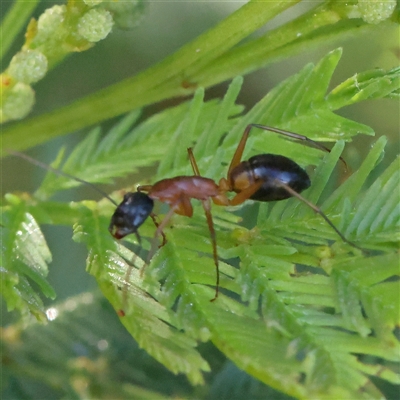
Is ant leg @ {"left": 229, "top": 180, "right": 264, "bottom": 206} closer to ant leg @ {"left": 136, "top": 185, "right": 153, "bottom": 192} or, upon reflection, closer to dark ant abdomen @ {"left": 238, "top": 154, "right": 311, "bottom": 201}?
dark ant abdomen @ {"left": 238, "top": 154, "right": 311, "bottom": 201}

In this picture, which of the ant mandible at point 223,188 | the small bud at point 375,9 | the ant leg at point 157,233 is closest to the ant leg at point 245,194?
the ant mandible at point 223,188

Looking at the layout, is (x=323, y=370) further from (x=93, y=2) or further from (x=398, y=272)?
(x=93, y=2)

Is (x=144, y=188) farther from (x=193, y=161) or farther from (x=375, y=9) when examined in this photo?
(x=375, y=9)

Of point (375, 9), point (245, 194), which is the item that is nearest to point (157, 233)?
point (245, 194)

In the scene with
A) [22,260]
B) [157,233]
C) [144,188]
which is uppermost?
[144,188]

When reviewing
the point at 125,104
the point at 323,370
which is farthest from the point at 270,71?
the point at 323,370

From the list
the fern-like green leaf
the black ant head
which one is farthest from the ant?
the fern-like green leaf

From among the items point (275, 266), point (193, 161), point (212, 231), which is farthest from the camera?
point (193, 161)
